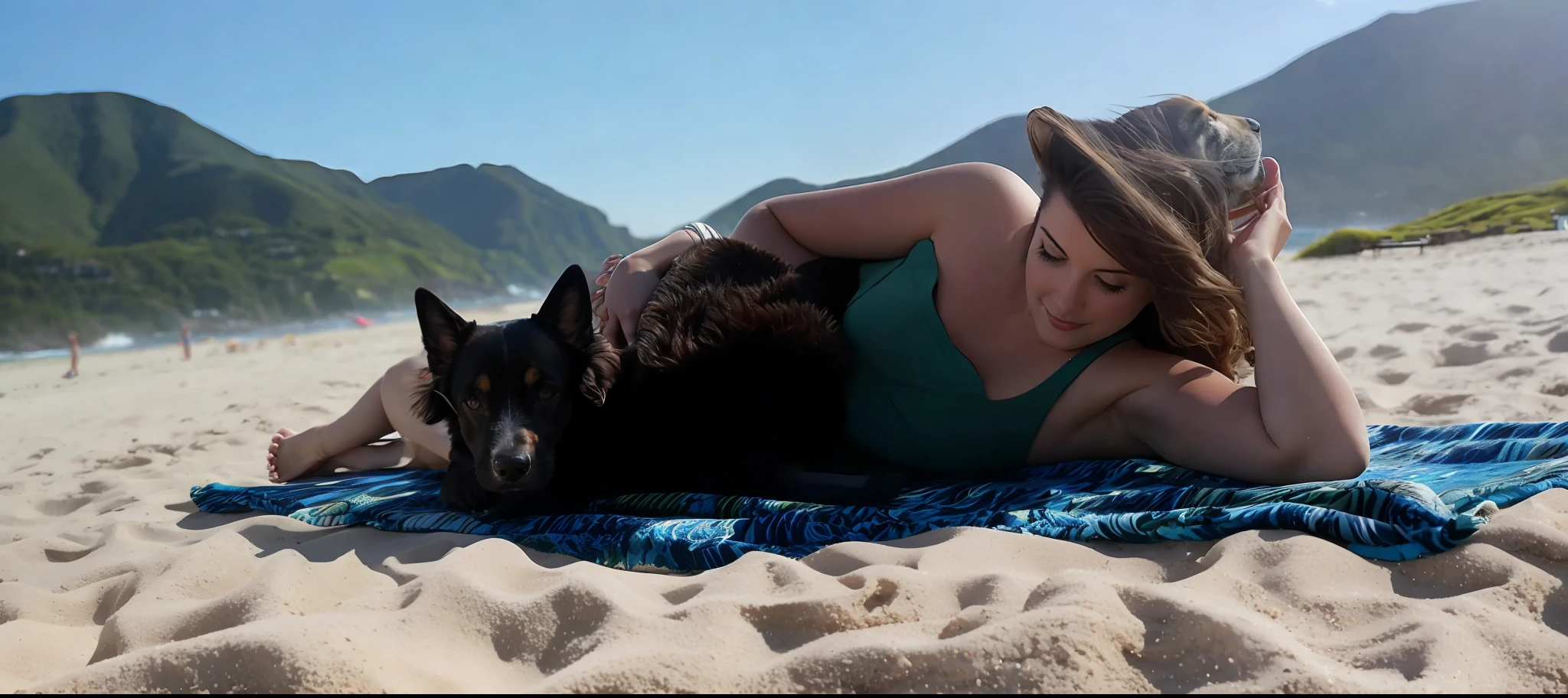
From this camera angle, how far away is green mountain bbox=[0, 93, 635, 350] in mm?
30125

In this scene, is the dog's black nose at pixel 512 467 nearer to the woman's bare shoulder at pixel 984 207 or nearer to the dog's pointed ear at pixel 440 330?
the dog's pointed ear at pixel 440 330

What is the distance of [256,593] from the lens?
1.59 m

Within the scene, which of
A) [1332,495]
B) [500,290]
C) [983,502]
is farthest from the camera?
[500,290]

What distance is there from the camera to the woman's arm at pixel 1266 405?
80.0 inches

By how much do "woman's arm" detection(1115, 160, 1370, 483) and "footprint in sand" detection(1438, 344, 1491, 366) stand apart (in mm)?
2477

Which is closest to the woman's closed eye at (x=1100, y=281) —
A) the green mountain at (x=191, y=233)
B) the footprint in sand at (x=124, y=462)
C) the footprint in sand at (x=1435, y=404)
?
the footprint in sand at (x=1435, y=404)

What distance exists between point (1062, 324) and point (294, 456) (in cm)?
313

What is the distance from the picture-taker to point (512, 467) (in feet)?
7.06

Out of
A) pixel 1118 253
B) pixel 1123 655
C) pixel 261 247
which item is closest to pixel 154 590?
pixel 1123 655

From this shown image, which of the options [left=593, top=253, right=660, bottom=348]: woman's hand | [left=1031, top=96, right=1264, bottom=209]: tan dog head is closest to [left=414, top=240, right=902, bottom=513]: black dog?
[left=593, top=253, right=660, bottom=348]: woman's hand

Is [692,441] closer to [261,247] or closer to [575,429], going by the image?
[575,429]

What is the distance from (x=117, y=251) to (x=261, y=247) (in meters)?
6.68

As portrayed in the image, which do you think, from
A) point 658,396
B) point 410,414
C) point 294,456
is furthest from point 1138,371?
point 294,456

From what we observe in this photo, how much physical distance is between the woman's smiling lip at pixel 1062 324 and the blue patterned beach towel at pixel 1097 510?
454 mm
